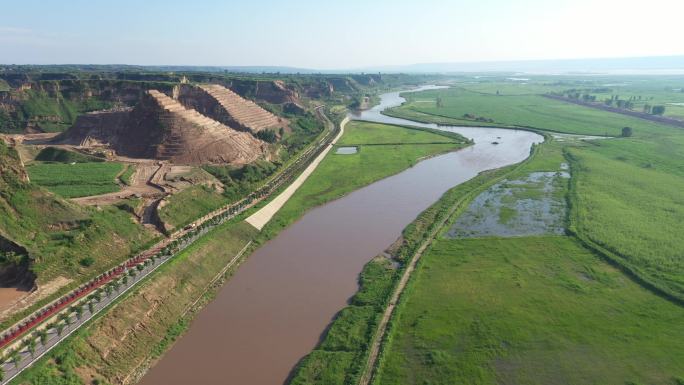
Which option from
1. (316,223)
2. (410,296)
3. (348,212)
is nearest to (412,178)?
(348,212)

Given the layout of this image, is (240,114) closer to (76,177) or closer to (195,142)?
(195,142)

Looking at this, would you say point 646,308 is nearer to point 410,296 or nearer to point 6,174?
point 410,296

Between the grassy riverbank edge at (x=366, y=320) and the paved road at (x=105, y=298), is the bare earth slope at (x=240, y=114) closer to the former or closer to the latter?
the paved road at (x=105, y=298)

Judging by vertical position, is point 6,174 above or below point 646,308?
above

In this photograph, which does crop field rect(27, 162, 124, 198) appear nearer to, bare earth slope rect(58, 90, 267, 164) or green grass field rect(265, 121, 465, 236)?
bare earth slope rect(58, 90, 267, 164)

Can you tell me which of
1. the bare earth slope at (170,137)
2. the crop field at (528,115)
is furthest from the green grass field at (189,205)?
the crop field at (528,115)
